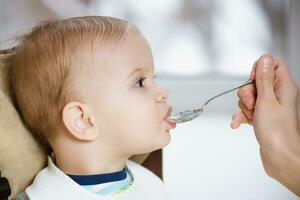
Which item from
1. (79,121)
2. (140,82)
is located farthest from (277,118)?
(79,121)

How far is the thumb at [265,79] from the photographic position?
46.0 inches

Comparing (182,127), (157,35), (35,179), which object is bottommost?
(182,127)

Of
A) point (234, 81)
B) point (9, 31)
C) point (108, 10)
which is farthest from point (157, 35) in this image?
point (9, 31)

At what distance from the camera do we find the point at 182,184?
200cm

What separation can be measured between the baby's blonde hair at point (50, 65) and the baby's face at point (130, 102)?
0.04m

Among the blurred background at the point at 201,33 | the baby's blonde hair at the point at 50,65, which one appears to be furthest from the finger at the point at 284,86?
the blurred background at the point at 201,33

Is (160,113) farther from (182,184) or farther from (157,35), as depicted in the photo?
(157,35)

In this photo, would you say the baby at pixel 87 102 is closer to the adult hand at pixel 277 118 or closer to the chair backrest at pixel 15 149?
the chair backrest at pixel 15 149

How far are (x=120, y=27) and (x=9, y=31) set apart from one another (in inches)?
69.7

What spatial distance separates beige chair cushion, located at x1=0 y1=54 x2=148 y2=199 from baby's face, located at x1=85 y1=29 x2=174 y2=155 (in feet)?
0.47

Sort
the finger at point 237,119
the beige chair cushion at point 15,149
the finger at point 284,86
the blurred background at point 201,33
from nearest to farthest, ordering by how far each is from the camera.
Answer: the beige chair cushion at point 15,149
the finger at point 284,86
the finger at point 237,119
the blurred background at point 201,33

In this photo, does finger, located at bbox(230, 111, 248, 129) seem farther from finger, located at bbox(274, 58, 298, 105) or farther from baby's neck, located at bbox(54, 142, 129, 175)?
baby's neck, located at bbox(54, 142, 129, 175)

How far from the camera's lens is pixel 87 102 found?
43.3 inches

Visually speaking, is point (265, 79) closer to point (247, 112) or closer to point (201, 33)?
point (247, 112)
